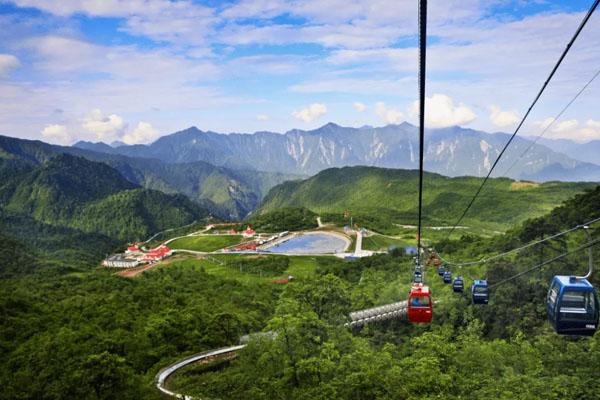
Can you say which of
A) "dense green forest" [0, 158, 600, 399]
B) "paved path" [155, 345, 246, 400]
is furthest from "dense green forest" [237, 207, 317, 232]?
"paved path" [155, 345, 246, 400]

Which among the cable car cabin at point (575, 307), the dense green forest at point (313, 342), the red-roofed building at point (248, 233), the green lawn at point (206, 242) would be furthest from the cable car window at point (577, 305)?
the red-roofed building at point (248, 233)

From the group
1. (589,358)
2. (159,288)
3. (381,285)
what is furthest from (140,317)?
(589,358)

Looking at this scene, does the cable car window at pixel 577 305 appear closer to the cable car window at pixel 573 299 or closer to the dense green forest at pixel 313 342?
the cable car window at pixel 573 299

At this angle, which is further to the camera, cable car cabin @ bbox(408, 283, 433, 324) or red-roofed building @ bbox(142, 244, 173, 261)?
red-roofed building @ bbox(142, 244, 173, 261)

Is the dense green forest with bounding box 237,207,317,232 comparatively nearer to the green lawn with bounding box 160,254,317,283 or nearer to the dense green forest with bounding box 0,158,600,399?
the green lawn with bounding box 160,254,317,283

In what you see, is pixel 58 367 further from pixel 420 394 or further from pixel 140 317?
pixel 420 394

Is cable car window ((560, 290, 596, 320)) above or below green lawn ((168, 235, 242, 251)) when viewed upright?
above

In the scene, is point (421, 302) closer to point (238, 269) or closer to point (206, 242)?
point (238, 269)
